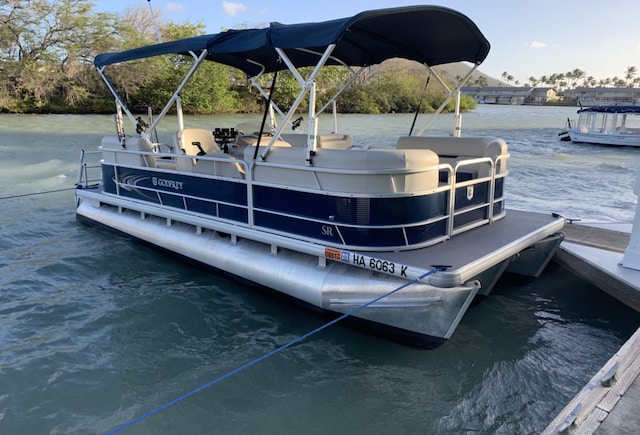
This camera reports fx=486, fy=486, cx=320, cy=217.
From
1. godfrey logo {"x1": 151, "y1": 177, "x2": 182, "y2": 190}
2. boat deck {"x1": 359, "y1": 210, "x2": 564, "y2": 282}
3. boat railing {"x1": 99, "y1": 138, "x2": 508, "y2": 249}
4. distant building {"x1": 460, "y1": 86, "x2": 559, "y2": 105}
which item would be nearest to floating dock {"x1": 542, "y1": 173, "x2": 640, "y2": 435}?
boat deck {"x1": 359, "y1": 210, "x2": 564, "y2": 282}

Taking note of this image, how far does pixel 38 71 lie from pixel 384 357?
109 ft

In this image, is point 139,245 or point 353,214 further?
point 139,245

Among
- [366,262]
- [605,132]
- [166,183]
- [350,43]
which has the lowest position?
[366,262]

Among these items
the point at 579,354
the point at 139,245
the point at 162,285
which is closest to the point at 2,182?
the point at 139,245

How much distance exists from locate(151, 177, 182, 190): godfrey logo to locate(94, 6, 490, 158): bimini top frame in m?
0.86

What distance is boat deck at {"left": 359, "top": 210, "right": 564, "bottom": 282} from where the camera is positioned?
441 cm

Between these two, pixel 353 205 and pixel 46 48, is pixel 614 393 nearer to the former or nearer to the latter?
pixel 353 205

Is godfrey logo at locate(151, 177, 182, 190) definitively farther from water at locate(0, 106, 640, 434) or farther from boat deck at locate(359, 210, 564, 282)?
boat deck at locate(359, 210, 564, 282)

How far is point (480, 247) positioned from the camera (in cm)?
496

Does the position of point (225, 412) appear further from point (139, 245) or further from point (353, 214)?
point (139, 245)

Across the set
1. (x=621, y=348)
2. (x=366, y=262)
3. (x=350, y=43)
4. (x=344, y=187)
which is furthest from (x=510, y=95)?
(x=621, y=348)

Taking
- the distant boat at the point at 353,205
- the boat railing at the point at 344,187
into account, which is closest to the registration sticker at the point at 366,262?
the distant boat at the point at 353,205

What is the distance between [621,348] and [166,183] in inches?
225

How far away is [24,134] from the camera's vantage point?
21375mm
